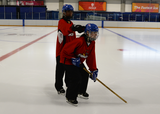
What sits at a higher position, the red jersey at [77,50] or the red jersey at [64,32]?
the red jersey at [64,32]

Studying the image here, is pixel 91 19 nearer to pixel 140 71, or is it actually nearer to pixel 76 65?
pixel 140 71

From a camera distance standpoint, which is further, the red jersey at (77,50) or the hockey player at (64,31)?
the hockey player at (64,31)

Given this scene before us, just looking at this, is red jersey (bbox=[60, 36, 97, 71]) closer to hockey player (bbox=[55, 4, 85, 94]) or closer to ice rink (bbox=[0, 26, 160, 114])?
hockey player (bbox=[55, 4, 85, 94])

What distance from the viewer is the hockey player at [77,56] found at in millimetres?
1717

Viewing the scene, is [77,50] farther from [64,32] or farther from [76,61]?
[64,32]

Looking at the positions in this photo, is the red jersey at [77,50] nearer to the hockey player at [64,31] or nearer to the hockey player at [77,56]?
the hockey player at [77,56]

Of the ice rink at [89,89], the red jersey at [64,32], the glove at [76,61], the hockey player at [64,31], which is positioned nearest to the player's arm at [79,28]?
the hockey player at [64,31]

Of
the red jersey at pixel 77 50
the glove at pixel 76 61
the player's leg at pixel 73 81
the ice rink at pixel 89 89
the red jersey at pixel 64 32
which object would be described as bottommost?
the ice rink at pixel 89 89

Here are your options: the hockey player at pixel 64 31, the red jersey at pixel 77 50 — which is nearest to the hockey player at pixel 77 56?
the red jersey at pixel 77 50

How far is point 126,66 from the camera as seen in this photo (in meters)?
3.43

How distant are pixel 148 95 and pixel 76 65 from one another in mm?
911

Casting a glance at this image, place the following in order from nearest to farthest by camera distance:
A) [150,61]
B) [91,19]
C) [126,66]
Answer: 1. [126,66]
2. [150,61]
3. [91,19]

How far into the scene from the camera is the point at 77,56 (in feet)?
5.93

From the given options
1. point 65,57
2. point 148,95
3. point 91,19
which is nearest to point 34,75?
point 65,57
